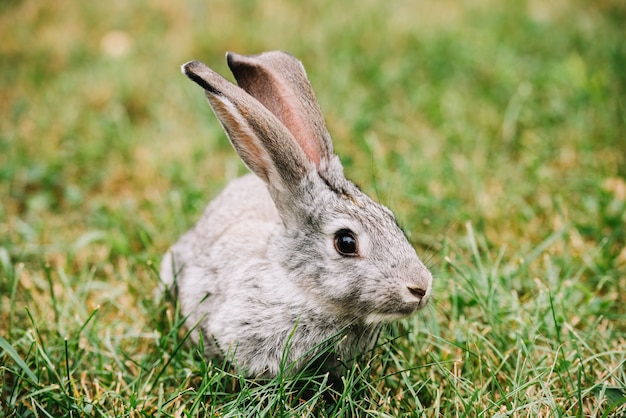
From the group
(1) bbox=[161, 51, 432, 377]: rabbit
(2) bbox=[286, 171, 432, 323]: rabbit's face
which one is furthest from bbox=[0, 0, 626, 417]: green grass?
(2) bbox=[286, 171, 432, 323]: rabbit's face

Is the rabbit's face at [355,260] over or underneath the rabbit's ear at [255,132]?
underneath

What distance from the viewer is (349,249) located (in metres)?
2.75

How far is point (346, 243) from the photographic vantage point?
275 cm

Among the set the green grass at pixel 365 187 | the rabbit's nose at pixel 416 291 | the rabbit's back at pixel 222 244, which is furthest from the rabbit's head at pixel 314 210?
the green grass at pixel 365 187

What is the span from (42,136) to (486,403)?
13.4 ft

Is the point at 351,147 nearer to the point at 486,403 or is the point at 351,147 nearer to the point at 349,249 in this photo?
the point at 349,249

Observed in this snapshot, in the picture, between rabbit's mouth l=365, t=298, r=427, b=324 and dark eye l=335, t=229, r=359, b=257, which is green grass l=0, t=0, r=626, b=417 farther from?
dark eye l=335, t=229, r=359, b=257

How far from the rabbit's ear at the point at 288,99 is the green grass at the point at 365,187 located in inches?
39.3

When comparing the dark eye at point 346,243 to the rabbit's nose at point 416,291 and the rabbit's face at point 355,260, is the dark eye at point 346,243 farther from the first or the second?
the rabbit's nose at point 416,291

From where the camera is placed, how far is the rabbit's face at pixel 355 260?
263 cm

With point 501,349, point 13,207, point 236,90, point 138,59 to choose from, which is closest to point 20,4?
point 138,59

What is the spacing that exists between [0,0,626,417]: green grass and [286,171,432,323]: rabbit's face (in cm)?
35

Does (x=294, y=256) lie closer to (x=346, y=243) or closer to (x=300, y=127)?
(x=346, y=243)

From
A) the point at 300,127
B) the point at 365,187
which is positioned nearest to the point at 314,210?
the point at 300,127
